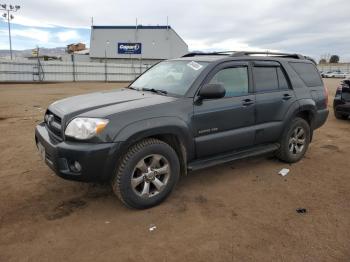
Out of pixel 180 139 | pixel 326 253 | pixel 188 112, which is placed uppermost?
pixel 188 112

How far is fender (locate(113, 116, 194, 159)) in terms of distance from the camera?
3.49 meters

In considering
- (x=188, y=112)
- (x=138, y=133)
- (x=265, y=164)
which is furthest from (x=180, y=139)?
(x=265, y=164)

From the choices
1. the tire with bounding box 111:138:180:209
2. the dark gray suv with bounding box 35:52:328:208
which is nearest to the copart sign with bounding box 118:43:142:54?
the dark gray suv with bounding box 35:52:328:208

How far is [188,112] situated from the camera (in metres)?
3.97

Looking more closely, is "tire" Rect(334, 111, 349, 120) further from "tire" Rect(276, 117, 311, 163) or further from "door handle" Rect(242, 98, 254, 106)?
"door handle" Rect(242, 98, 254, 106)

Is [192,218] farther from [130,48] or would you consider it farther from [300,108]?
[130,48]

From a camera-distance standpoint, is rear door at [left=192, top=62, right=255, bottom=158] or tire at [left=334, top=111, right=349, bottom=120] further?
tire at [left=334, top=111, right=349, bottom=120]

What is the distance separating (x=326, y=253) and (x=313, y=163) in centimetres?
280

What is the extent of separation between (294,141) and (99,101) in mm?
→ 3226

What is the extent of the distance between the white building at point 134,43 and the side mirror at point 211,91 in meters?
42.6

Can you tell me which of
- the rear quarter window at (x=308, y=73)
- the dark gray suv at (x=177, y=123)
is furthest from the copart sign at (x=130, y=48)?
the dark gray suv at (x=177, y=123)

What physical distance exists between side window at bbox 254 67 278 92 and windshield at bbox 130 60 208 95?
0.90 m

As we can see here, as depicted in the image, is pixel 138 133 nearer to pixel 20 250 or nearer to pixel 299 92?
pixel 20 250

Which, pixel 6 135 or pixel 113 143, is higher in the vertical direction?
pixel 113 143
